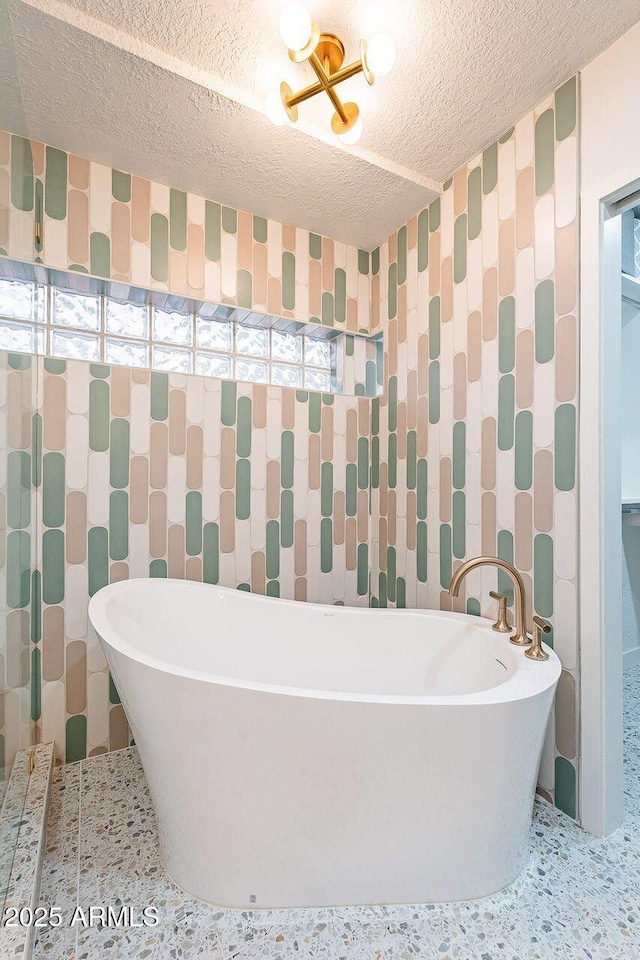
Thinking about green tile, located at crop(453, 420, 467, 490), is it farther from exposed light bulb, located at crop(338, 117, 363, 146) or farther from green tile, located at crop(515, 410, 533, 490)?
exposed light bulb, located at crop(338, 117, 363, 146)

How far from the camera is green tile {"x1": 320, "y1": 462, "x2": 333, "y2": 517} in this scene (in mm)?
2285

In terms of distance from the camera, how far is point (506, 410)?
1679 millimetres

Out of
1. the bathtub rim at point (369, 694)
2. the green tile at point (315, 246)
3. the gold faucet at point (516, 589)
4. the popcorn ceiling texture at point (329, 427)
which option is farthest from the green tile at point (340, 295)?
the bathtub rim at point (369, 694)

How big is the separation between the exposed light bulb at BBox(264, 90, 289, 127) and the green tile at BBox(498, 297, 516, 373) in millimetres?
968

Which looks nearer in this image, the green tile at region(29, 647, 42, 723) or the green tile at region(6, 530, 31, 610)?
the green tile at region(6, 530, 31, 610)

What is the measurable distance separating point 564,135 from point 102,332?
186cm

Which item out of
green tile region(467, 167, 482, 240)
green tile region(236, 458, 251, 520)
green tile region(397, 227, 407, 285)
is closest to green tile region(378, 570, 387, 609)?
green tile region(236, 458, 251, 520)

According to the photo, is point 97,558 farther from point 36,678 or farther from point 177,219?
point 177,219

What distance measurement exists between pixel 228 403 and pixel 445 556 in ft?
3.93

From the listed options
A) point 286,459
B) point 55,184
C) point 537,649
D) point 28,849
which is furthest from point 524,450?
point 55,184

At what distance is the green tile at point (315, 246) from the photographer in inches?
90.2

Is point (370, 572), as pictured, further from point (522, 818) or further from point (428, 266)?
point (428, 266)

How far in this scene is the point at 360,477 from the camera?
240cm

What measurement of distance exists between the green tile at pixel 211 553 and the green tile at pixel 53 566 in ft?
1.81
